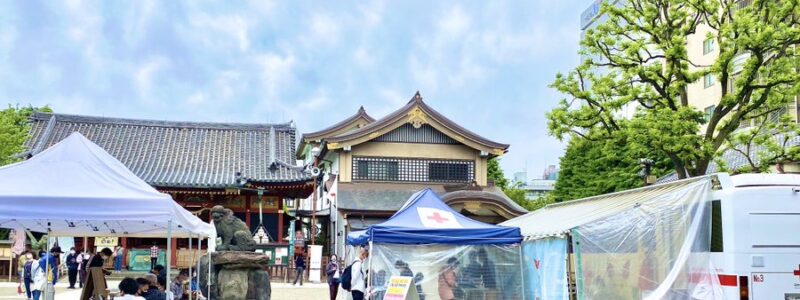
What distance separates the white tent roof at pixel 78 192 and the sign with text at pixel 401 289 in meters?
3.68

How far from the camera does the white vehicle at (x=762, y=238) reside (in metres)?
8.85

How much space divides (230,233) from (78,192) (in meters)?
3.73

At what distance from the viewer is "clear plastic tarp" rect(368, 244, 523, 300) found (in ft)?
39.9

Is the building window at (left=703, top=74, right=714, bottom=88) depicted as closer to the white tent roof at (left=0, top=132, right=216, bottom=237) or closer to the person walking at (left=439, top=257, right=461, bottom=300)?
the person walking at (left=439, top=257, right=461, bottom=300)

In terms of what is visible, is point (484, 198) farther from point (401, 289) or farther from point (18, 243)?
point (18, 243)

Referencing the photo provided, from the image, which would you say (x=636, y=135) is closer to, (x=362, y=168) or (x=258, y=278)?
(x=258, y=278)

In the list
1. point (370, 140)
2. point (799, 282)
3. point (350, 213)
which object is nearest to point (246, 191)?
point (350, 213)

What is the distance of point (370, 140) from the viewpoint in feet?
104

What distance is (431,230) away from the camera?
480 inches

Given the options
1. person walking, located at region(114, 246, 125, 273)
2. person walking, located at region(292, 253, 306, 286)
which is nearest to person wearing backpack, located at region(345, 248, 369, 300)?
person walking, located at region(292, 253, 306, 286)

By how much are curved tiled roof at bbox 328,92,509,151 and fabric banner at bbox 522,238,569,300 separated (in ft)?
61.5

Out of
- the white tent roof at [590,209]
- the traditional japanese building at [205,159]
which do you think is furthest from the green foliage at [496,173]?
the white tent roof at [590,209]

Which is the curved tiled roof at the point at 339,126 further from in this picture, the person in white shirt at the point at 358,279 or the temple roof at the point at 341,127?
the person in white shirt at the point at 358,279

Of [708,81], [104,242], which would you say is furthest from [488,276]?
[708,81]
